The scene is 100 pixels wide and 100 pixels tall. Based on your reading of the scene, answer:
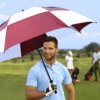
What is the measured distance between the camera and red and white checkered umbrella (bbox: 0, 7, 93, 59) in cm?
438

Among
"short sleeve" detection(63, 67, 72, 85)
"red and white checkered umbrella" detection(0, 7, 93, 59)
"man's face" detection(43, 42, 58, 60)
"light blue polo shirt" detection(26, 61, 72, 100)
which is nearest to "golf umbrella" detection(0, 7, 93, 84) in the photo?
"red and white checkered umbrella" detection(0, 7, 93, 59)

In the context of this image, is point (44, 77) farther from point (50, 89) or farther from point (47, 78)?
point (50, 89)

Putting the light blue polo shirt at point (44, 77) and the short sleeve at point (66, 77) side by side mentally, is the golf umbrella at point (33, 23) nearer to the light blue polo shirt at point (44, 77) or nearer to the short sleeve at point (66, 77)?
the light blue polo shirt at point (44, 77)

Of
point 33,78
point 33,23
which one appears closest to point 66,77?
point 33,78

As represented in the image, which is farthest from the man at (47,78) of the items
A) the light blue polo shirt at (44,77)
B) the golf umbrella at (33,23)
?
the golf umbrella at (33,23)

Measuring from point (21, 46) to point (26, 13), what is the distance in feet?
3.70

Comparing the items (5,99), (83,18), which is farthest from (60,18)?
(5,99)

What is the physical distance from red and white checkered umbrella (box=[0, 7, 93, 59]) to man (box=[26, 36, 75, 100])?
0.28 m

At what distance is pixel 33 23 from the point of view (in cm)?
450

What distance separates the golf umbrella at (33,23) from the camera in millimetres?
4375

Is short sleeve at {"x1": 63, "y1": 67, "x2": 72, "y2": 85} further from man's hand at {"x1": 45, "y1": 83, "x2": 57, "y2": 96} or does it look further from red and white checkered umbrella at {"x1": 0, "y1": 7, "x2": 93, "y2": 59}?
red and white checkered umbrella at {"x1": 0, "y1": 7, "x2": 93, "y2": 59}

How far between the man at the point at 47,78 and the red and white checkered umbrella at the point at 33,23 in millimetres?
275

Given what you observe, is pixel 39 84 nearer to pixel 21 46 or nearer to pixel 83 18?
pixel 83 18

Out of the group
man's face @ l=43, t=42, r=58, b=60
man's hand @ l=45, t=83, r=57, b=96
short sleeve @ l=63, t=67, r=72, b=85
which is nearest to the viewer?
man's hand @ l=45, t=83, r=57, b=96
